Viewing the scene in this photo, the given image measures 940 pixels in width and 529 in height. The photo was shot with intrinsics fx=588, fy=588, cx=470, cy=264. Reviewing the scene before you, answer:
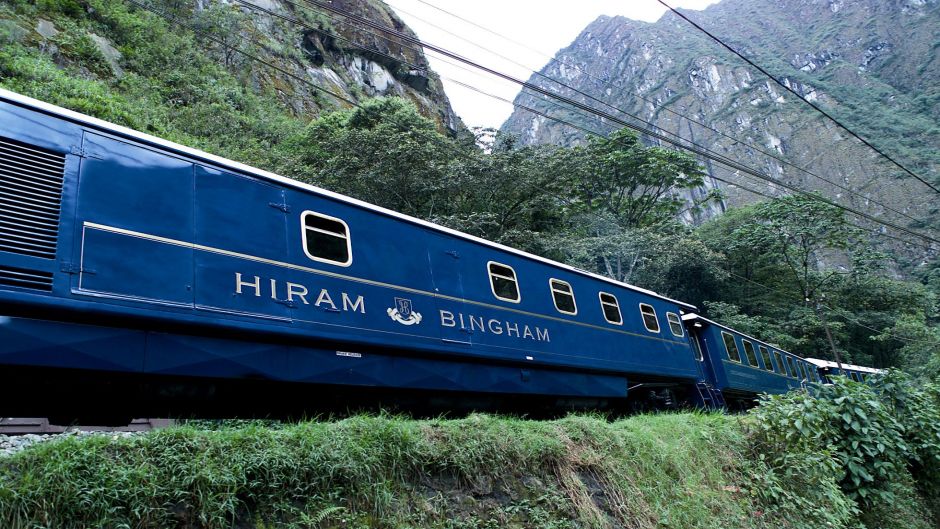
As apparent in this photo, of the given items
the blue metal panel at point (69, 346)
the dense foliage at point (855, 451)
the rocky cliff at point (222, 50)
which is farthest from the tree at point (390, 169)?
the blue metal panel at point (69, 346)

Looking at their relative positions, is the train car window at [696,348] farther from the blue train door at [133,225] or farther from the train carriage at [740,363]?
the blue train door at [133,225]

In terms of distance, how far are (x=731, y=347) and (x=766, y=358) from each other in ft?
9.85

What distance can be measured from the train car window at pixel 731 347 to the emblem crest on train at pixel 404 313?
1072cm

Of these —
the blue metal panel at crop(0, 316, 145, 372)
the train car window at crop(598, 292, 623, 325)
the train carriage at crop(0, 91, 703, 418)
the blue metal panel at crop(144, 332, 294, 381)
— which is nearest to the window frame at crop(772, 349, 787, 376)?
the train car window at crop(598, 292, 623, 325)

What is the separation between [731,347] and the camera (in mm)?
15352

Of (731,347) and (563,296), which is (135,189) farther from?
(731,347)

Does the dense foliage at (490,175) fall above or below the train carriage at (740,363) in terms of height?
above

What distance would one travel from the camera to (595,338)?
984cm

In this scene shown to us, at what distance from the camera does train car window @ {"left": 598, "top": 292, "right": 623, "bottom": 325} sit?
10.4 meters

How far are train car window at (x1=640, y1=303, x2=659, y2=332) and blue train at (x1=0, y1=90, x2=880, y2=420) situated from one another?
3.24m

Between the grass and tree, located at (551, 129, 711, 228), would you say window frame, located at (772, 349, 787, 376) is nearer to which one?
tree, located at (551, 129, 711, 228)

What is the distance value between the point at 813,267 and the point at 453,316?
32.0 metres

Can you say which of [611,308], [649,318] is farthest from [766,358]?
[611,308]

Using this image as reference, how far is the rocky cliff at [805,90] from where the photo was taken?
74812 mm
